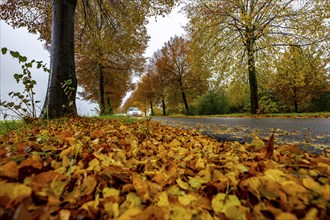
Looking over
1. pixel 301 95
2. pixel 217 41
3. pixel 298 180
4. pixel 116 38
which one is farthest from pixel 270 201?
pixel 301 95

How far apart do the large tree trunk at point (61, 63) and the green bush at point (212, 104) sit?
54.5ft

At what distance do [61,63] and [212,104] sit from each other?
56.4ft

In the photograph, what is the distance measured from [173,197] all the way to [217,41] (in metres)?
10.4

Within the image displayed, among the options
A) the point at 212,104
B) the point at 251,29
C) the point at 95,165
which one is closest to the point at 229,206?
the point at 95,165

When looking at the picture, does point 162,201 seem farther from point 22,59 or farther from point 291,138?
point 22,59

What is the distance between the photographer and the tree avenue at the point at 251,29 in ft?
28.3

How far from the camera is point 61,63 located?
3.92 metres

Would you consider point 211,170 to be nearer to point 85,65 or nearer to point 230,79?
point 230,79

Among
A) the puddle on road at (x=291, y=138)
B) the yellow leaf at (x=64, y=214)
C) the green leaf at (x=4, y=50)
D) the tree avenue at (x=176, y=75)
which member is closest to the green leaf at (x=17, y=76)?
the green leaf at (x=4, y=50)

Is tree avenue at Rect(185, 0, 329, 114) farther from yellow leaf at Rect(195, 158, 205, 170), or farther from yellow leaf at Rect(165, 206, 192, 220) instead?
yellow leaf at Rect(165, 206, 192, 220)

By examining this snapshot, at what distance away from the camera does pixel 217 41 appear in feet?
33.2

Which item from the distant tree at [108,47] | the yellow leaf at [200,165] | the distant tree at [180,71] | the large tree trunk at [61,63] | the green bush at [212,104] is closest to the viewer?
the yellow leaf at [200,165]

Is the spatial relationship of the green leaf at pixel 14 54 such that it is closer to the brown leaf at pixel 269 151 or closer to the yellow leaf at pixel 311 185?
the brown leaf at pixel 269 151

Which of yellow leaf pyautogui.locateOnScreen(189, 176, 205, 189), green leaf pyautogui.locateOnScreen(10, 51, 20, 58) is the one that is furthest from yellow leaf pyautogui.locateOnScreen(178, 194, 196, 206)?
green leaf pyautogui.locateOnScreen(10, 51, 20, 58)
